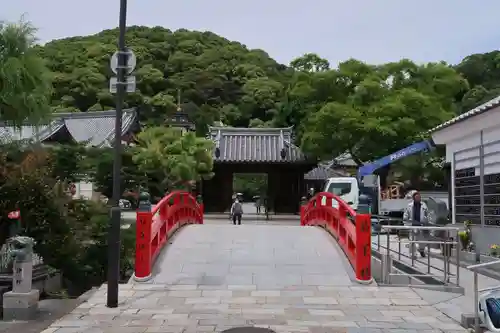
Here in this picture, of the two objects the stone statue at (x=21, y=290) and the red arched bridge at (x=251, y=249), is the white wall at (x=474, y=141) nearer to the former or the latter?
the red arched bridge at (x=251, y=249)

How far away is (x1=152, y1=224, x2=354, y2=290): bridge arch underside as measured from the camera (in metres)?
9.71

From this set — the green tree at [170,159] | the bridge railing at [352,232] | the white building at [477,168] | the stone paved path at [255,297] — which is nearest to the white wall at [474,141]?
the white building at [477,168]

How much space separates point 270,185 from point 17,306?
26.5 m

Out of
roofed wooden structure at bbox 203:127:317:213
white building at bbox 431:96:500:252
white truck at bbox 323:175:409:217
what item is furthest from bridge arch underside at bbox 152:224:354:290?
roofed wooden structure at bbox 203:127:317:213

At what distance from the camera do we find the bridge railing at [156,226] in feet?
31.8

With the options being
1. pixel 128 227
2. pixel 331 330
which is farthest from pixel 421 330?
pixel 128 227

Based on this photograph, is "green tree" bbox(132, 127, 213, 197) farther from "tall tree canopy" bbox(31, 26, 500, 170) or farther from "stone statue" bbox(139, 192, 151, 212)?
"stone statue" bbox(139, 192, 151, 212)

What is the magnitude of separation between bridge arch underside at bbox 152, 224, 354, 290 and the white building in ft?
11.3

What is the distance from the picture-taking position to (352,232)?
10.5 m

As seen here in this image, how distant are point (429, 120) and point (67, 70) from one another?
4475 cm

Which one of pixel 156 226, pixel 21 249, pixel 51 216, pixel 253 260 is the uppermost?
pixel 51 216

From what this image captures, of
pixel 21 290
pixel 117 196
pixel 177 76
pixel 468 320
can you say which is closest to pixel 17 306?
pixel 21 290

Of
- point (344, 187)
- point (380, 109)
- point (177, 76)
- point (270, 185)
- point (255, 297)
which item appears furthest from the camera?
point (177, 76)

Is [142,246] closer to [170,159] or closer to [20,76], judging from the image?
[20,76]
